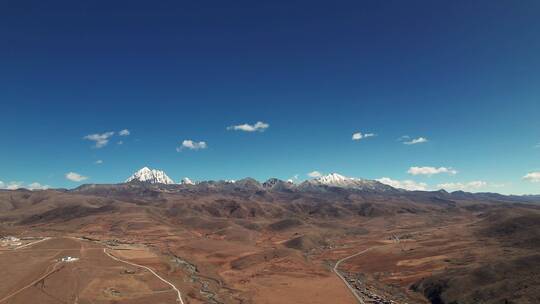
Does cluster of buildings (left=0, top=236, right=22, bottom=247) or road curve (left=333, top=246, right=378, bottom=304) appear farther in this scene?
cluster of buildings (left=0, top=236, right=22, bottom=247)

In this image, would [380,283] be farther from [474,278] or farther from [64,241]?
[64,241]

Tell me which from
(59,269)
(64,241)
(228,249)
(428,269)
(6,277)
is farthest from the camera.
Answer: (228,249)

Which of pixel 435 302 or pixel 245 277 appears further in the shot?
pixel 245 277

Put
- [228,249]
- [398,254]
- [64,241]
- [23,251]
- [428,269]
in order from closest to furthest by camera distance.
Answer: [428,269], [23,251], [398,254], [64,241], [228,249]

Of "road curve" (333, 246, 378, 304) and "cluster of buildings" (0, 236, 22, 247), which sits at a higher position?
"cluster of buildings" (0, 236, 22, 247)

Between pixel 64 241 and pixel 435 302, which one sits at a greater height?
pixel 64 241

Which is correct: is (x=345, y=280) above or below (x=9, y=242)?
below

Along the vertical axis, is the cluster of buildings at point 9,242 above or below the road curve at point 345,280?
above

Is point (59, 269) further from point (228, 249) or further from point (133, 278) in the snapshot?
point (228, 249)

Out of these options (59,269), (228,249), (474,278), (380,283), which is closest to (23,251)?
(59,269)

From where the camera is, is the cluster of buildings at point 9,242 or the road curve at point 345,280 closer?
the road curve at point 345,280

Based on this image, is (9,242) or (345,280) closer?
(345,280)
